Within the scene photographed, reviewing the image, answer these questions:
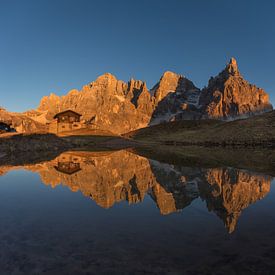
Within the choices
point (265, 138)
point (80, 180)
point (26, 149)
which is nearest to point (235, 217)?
point (80, 180)

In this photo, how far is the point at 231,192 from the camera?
577 inches

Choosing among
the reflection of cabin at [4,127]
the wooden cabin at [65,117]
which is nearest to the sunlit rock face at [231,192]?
the reflection of cabin at [4,127]

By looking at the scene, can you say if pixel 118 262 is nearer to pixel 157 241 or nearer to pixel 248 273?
pixel 157 241

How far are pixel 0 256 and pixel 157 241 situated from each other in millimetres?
4533

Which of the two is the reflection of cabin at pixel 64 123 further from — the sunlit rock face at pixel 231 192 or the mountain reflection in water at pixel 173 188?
the sunlit rock face at pixel 231 192

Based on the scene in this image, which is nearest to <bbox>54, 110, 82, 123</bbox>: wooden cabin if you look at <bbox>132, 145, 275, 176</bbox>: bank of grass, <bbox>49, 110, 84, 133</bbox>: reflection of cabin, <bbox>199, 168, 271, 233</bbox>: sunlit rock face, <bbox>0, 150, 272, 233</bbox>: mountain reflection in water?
<bbox>49, 110, 84, 133</bbox>: reflection of cabin

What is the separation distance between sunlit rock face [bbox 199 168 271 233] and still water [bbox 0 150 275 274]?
48 mm

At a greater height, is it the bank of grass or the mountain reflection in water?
the bank of grass

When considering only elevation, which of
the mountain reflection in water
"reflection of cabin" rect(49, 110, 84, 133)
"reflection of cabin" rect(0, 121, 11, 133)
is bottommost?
the mountain reflection in water

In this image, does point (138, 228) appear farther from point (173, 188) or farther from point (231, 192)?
point (231, 192)

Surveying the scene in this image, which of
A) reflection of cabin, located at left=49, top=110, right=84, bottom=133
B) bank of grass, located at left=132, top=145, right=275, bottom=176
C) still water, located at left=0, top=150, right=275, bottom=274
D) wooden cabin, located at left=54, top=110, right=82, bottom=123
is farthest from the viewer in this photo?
wooden cabin, located at left=54, top=110, right=82, bottom=123

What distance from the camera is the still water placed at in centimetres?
663

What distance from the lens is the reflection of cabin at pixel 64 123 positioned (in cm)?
11328

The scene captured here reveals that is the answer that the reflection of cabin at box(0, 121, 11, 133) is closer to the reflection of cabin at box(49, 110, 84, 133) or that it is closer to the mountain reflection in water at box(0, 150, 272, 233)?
the reflection of cabin at box(49, 110, 84, 133)
